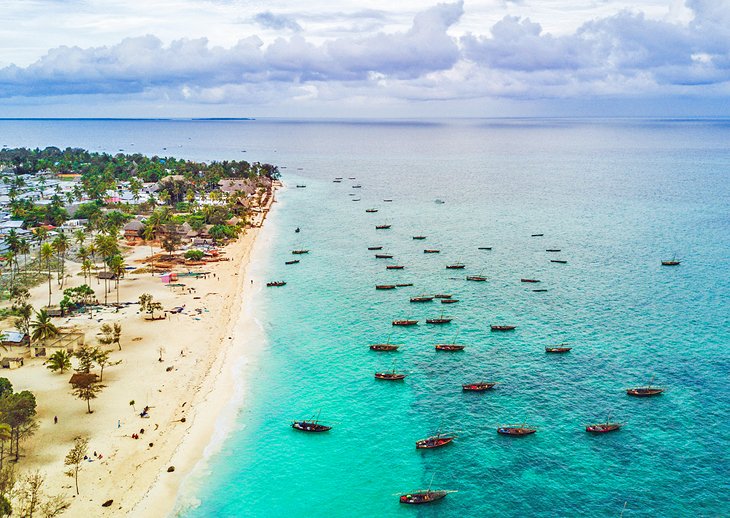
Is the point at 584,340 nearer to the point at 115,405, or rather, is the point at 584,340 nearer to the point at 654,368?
the point at 654,368

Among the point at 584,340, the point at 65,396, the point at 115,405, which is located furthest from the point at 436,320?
the point at 65,396

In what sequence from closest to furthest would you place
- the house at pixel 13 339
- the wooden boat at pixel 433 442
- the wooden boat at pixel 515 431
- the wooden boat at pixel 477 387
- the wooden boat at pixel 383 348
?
the wooden boat at pixel 433 442 < the wooden boat at pixel 515 431 < the wooden boat at pixel 477 387 < the house at pixel 13 339 < the wooden boat at pixel 383 348

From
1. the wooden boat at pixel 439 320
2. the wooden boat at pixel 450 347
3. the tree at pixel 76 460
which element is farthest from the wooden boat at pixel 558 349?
the tree at pixel 76 460

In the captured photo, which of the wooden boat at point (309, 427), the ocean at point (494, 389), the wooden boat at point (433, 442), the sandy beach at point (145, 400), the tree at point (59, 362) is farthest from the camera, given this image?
the tree at point (59, 362)

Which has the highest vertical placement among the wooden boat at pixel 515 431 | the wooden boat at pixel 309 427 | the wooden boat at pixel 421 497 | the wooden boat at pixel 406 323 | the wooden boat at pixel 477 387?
the wooden boat at pixel 406 323

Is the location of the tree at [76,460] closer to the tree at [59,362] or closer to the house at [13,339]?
the tree at [59,362]

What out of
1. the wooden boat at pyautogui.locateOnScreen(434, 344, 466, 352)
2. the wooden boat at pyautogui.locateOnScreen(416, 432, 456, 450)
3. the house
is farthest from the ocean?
the house

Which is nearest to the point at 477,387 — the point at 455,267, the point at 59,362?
the point at 455,267
